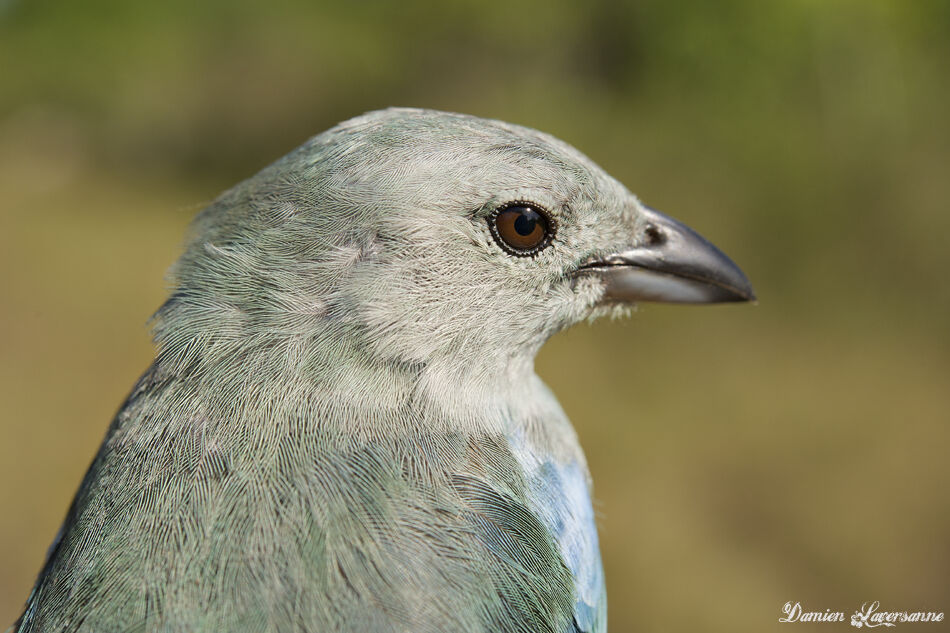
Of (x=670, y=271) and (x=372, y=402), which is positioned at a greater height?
(x=670, y=271)

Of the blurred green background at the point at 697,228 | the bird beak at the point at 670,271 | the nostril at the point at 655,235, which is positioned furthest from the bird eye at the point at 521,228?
the blurred green background at the point at 697,228

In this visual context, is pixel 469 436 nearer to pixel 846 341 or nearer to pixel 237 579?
pixel 237 579

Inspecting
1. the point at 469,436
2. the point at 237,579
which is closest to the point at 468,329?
the point at 469,436
